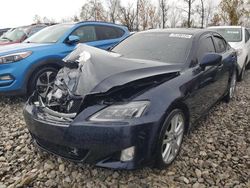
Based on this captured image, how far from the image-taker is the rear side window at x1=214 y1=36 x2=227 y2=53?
4293 mm

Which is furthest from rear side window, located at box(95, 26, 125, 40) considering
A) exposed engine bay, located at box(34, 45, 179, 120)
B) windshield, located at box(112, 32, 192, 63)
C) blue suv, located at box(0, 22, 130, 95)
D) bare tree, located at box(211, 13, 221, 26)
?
bare tree, located at box(211, 13, 221, 26)

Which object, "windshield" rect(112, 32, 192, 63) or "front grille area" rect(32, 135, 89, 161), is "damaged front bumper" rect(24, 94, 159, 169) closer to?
"front grille area" rect(32, 135, 89, 161)

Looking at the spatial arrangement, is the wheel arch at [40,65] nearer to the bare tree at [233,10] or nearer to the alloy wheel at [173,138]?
the alloy wheel at [173,138]

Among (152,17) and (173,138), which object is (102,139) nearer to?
(173,138)

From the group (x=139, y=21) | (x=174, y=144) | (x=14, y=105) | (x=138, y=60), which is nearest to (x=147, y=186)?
(x=174, y=144)

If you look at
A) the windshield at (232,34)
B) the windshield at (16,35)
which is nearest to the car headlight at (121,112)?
the windshield at (232,34)

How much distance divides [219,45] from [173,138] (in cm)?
242

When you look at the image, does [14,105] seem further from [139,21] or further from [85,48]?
[139,21]

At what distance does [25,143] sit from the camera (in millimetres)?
3332

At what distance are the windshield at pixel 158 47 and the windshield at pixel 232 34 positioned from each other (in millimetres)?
4698

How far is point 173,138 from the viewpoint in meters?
2.73

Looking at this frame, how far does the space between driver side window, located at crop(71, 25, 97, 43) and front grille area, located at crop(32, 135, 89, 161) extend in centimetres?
360

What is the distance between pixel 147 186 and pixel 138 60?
146 centimetres

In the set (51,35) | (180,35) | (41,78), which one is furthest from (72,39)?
(180,35)
